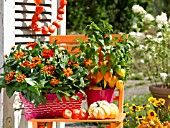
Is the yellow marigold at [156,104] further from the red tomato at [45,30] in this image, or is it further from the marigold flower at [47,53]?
the marigold flower at [47,53]

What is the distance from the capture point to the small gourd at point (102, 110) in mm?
3219

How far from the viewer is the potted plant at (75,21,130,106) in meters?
3.48

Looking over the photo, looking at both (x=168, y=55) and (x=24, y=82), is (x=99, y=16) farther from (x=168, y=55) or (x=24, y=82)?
(x=24, y=82)

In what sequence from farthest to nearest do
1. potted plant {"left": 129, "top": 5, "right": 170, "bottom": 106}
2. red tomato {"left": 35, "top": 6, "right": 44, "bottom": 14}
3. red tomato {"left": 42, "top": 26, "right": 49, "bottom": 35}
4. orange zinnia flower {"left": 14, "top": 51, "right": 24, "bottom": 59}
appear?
potted plant {"left": 129, "top": 5, "right": 170, "bottom": 106} → red tomato {"left": 42, "top": 26, "right": 49, "bottom": 35} → red tomato {"left": 35, "top": 6, "right": 44, "bottom": 14} → orange zinnia flower {"left": 14, "top": 51, "right": 24, "bottom": 59}

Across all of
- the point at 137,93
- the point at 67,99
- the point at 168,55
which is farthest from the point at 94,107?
the point at 137,93

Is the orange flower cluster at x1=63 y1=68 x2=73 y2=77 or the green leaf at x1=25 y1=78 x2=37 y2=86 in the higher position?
the orange flower cluster at x1=63 y1=68 x2=73 y2=77

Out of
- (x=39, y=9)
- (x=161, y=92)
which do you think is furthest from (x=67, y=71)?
(x=161, y=92)

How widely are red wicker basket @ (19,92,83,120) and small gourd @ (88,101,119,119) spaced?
16cm

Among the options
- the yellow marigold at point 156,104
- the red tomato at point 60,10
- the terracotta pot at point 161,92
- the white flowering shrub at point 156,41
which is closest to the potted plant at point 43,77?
the red tomato at point 60,10

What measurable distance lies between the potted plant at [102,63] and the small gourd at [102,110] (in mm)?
194

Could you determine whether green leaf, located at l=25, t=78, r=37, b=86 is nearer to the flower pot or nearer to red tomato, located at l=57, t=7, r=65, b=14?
the flower pot

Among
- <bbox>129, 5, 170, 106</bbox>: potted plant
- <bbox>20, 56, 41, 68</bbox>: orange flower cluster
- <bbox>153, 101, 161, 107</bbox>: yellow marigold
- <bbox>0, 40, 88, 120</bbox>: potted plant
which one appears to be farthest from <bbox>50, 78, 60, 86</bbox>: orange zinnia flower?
<bbox>129, 5, 170, 106</bbox>: potted plant

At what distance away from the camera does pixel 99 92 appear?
352cm

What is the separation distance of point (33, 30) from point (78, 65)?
2.09 feet
